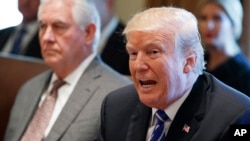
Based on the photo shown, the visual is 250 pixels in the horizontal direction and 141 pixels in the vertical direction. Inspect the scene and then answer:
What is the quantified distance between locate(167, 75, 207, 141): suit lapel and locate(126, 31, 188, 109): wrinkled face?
→ 0.07 m

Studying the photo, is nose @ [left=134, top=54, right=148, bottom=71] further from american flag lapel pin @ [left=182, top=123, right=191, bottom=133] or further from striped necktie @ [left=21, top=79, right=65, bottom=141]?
striped necktie @ [left=21, top=79, right=65, bottom=141]

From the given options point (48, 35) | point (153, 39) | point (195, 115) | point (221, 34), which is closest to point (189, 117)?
point (195, 115)

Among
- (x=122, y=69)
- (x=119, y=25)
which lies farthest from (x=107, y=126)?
(x=119, y=25)

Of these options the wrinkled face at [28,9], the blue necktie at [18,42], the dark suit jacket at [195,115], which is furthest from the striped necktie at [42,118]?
the wrinkled face at [28,9]

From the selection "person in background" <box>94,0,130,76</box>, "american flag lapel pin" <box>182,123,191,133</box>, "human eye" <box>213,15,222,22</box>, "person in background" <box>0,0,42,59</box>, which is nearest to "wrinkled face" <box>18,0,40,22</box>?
"person in background" <box>0,0,42,59</box>

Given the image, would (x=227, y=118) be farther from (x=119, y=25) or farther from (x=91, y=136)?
(x=119, y=25)

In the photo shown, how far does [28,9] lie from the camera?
4.03 metres

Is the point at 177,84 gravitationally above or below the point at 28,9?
above

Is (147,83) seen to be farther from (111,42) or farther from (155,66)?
(111,42)

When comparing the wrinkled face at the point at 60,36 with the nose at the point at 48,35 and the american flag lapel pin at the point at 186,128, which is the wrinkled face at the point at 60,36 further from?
the american flag lapel pin at the point at 186,128

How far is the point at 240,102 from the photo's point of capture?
6.30 ft

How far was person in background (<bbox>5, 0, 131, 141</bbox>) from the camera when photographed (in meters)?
2.51

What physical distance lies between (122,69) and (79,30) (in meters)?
0.59

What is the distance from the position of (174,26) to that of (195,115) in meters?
0.32
